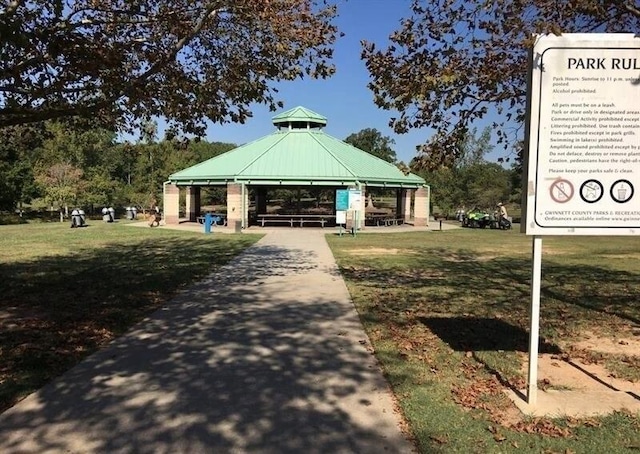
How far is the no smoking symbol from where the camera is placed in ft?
15.0

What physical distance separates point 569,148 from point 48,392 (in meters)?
4.68

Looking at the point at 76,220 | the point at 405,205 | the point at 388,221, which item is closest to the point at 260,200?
the point at 388,221

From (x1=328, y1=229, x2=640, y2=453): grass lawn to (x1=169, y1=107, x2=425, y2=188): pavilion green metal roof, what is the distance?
1697 centimetres

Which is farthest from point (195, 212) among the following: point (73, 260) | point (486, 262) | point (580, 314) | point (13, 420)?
point (13, 420)

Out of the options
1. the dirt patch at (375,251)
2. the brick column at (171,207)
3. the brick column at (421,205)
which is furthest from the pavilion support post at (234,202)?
the dirt patch at (375,251)

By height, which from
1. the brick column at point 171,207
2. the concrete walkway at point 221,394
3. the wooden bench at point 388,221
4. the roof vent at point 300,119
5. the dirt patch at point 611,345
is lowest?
the dirt patch at point 611,345

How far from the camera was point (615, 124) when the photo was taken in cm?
454

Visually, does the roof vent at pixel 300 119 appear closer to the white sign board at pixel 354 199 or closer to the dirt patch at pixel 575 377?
the white sign board at pixel 354 199

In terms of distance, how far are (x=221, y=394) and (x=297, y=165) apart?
30.4 metres

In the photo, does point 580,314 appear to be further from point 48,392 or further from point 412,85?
point 48,392

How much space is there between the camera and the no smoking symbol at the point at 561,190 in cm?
457

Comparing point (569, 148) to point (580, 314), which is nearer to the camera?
point (569, 148)

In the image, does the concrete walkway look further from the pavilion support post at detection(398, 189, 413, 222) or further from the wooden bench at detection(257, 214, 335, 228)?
the pavilion support post at detection(398, 189, 413, 222)

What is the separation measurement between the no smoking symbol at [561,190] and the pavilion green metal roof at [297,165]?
2870 centimetres
